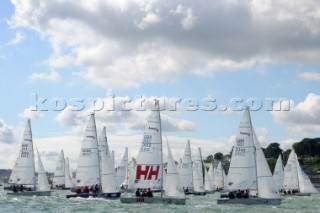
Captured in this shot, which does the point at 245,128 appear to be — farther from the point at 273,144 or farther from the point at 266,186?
the point at 273,144

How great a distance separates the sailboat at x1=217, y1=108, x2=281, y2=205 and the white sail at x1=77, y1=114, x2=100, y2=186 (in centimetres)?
1438

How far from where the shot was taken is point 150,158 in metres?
49.0

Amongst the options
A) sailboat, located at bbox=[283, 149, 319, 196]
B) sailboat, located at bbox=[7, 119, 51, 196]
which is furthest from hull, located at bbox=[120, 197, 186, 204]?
sailboat, located at bbox=[283, 149, 319, 196]

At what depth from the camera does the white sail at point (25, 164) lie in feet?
218

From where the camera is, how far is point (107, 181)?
54656 millimetres

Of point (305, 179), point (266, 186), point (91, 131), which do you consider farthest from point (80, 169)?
point (305, 179)

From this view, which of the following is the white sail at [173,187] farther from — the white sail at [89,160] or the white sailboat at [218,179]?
the white sailboat at [218,179]

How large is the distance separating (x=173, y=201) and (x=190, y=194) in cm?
2914

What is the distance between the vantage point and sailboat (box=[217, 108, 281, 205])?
158 feet

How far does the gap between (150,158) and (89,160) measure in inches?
410

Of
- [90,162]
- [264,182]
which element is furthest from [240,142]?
[90,162]

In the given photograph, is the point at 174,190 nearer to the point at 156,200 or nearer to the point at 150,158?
the point at 156,200

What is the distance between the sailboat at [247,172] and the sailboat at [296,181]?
30.1m

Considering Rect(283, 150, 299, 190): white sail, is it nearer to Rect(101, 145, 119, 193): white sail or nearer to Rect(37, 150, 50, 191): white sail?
Rect(37, 150, 50, 191): white sail
